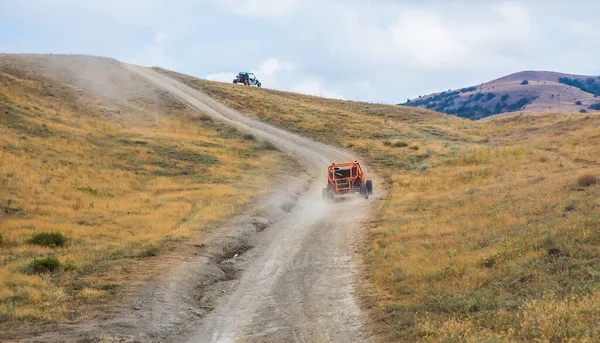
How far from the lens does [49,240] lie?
1938 cm

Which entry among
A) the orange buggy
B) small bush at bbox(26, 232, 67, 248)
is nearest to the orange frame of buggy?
the orange buggy

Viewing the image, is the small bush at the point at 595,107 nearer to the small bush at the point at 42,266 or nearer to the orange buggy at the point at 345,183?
the orange buggy at the point at 345,183

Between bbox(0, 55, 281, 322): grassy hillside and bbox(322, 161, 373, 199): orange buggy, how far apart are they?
5.13 m

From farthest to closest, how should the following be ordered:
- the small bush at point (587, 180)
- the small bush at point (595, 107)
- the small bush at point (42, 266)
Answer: the small bush at point (595, 107)
the small bush at point (587, 180)
the small bush at point (42, 266)

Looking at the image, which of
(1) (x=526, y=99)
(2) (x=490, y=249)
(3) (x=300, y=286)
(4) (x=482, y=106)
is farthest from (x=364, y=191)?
(4) (x=482, y=106)

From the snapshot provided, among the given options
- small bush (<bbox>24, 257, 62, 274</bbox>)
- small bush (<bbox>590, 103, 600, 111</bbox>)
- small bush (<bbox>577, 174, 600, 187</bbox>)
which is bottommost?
small bush (<bbox>24, 257, 62, 274</bbox>)

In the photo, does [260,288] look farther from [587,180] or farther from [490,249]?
[587,180]

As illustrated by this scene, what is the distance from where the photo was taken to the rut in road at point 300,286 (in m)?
11.7

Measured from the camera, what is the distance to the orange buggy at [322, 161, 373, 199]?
3075cm

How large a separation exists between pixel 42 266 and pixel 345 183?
1913cm

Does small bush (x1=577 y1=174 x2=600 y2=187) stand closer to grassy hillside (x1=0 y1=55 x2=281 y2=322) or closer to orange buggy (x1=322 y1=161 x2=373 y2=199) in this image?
orange buggy (x1=322 y1=161 x2=373 y2=199)

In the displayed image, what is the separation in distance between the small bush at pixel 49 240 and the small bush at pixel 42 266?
3.26 meters

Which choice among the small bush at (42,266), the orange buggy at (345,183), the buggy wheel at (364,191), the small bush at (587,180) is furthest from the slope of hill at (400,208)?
the buggy wheel at (364,191)

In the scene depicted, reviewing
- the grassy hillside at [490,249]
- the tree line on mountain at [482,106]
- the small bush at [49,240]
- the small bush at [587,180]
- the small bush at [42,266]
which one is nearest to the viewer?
the grassy hillside at [490,249]
